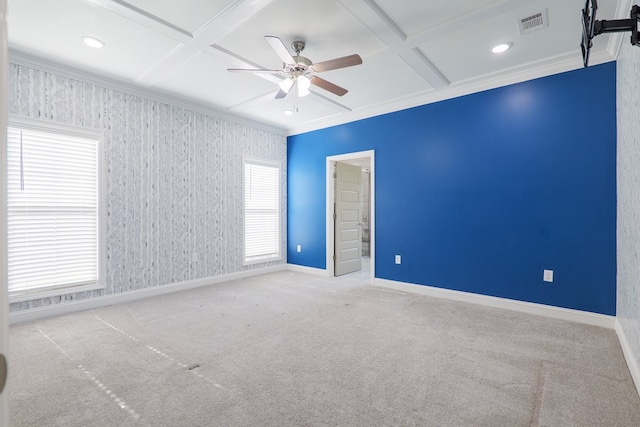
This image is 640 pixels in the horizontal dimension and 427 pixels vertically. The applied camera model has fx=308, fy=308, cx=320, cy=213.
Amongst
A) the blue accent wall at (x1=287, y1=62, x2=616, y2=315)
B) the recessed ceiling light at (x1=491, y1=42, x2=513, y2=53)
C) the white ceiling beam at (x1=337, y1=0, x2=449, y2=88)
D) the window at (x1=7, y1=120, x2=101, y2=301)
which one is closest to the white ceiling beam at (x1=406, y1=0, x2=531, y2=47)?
the white ceiling beam at (x1=337, y1=0, x2=449, y2=88)

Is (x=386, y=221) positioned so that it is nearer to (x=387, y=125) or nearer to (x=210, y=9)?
(x=387, y=125)

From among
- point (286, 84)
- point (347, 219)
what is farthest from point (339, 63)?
point (347, 219)

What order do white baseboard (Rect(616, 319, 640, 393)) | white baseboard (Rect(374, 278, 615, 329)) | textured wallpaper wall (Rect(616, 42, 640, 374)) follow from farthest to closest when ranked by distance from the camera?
white baseboard (Rect(374, 278, 615, 329))
textured wallpaper wall (Rect(616, 42, 640, 374))
white baseboard (Rect(616, 319, 640, 393))

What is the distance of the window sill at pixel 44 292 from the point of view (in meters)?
3.13

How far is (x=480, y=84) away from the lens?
3.74 meters

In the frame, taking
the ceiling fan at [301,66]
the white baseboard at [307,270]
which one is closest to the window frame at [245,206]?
the white baseboard at [307,270]

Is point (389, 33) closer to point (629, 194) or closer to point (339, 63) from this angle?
point (339, 63)

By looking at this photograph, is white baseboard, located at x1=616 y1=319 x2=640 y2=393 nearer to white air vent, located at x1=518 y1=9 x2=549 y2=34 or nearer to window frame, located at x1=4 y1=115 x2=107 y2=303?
white air vent, located at x1=518 y1=9 x2=549 y2=34

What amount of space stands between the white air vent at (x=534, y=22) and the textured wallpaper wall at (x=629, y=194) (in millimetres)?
637

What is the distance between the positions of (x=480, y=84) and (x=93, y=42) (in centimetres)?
414

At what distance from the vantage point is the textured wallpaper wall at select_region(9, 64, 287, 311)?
3418 millimetres

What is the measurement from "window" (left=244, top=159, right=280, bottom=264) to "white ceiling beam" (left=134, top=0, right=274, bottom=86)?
2096mm

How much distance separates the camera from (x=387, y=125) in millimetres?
4617

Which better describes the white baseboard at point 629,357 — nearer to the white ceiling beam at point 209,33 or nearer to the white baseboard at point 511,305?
the white baseboard at point 511,305
